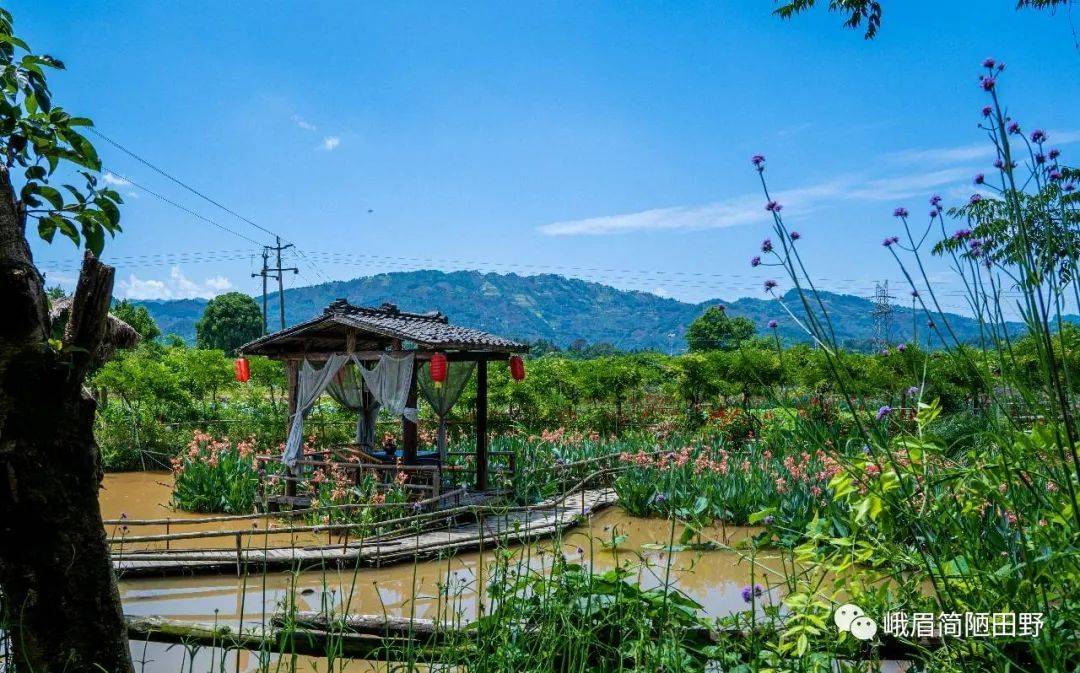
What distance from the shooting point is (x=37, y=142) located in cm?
212

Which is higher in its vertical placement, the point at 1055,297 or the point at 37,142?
the point at 37,142

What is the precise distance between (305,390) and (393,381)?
1513 millimetres

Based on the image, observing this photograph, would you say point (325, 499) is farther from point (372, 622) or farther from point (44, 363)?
point (44, 363)

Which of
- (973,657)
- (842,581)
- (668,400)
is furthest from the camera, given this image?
(668,400)

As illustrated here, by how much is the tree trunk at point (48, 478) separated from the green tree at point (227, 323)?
75.8 m

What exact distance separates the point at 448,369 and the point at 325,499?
2530 millimetres

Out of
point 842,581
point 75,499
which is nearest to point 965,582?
point 842,581

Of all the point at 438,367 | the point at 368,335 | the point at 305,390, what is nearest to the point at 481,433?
the point at 438,367

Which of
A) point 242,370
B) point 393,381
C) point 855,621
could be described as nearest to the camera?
point 855,621

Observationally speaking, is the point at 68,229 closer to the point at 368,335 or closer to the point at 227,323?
the point at 368,335

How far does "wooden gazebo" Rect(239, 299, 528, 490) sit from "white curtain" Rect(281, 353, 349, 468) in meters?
0.15

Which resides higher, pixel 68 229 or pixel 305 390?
pixel 68 229

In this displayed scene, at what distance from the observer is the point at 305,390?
34.7 ft

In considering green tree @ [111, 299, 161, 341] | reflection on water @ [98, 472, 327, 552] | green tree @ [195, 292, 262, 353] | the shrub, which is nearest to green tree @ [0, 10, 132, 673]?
reflection on water @ [98, 472, 327, 552]
